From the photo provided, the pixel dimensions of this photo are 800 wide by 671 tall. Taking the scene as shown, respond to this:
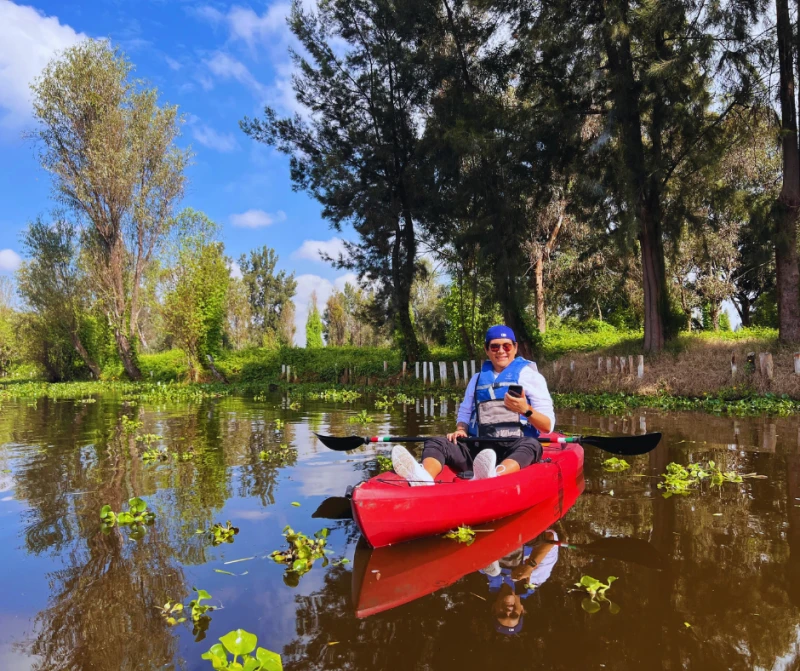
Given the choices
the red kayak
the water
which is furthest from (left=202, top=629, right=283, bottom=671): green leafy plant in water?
the red kayak

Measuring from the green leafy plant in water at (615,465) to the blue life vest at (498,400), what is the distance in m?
1.96

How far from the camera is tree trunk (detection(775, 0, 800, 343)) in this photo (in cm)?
1477

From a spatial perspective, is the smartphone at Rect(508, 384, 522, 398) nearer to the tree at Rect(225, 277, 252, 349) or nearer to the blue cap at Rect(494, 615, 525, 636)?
the blue cap at Rect(494, 615, 525, 636)

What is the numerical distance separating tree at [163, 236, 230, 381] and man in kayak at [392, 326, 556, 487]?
23380 millimetres

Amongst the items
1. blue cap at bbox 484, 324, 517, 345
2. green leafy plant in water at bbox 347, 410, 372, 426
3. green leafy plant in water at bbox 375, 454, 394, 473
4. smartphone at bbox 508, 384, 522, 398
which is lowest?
green leafy plant in water at bbox 375, 454, 394, 473

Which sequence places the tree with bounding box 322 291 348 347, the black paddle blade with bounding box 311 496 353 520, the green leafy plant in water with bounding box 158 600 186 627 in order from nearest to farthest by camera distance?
the green leafy plant in water with bounding box 158 600 186 627, the black paddle blade with bounding box 311 496 353 520, the tree with bounding box 322 291 348 347

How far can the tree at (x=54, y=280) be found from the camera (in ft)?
110

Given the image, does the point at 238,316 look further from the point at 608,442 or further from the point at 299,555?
the point at 299,555

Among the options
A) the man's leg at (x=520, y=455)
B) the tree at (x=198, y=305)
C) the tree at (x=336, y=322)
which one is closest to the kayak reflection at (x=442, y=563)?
the man's leg at (x=520, y=455)

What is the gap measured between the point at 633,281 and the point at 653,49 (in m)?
13.5

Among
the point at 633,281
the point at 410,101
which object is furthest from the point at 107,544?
the point at 633,281

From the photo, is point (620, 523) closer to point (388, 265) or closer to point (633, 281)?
point (388, 265)

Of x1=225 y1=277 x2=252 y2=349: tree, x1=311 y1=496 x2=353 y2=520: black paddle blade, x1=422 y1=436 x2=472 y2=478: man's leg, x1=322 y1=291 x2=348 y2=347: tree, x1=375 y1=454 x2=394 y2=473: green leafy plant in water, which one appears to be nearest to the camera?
x1=422 y1=436 x2=472 y2=478: man's leg

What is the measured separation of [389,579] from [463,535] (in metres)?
0.88
